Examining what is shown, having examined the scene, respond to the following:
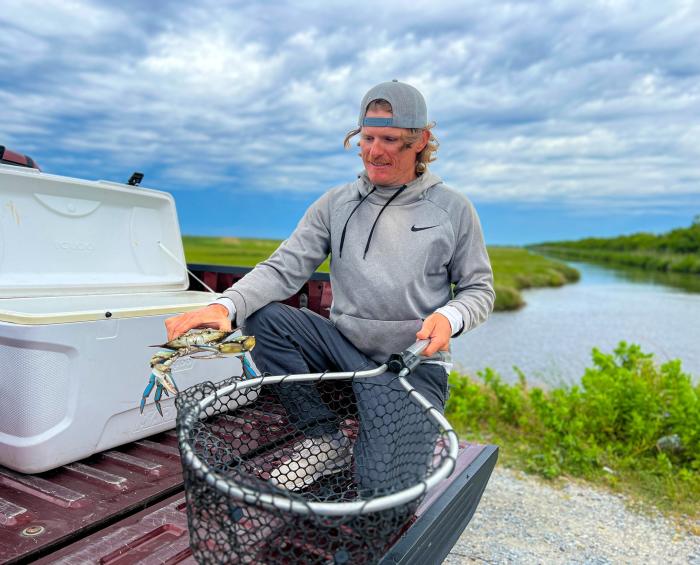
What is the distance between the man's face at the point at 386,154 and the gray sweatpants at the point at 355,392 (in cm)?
62

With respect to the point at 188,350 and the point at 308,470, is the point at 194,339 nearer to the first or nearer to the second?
the point at 188,350

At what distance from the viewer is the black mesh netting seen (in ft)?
4.10

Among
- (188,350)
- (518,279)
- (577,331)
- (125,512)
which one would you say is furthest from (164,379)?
(518,279)

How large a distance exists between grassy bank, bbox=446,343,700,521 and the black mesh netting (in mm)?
2299

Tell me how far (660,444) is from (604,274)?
1515 inches

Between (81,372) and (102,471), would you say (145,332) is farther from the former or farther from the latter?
(102,471)

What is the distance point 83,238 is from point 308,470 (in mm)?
1813

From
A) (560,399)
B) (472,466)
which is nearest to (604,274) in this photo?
(560,399)

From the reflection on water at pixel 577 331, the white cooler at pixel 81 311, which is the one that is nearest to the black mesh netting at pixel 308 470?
the white cooler at pixel 81 311

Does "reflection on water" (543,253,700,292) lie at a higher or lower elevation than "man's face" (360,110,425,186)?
lower

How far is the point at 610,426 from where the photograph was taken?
14.3 feet

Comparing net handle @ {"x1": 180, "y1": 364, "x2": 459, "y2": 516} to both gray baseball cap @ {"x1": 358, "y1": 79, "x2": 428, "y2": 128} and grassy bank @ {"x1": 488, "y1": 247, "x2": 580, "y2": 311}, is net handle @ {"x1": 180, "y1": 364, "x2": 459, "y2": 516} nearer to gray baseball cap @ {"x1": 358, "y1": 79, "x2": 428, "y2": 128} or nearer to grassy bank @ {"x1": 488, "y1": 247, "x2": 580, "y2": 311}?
gray baseball cap @ {"x1": 358, "y1": 79, "x2": 428, "y2": 128}

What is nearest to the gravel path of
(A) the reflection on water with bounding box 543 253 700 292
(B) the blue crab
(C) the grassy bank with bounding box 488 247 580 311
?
(B) the blue crab

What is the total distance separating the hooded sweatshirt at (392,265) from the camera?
7.59 ft
